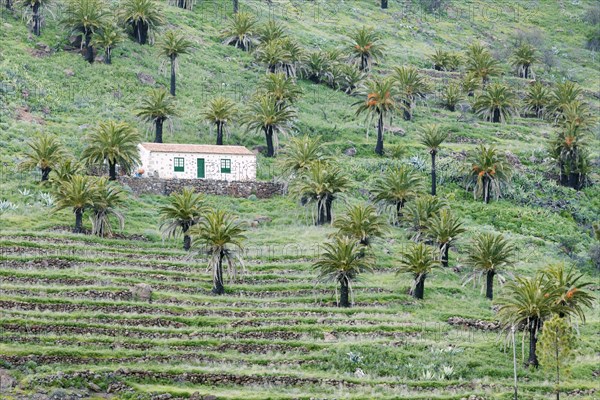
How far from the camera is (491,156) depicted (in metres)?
109

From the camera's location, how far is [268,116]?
113m

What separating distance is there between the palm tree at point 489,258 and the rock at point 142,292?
23.2 meters

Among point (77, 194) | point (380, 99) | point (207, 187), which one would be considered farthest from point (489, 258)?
point (380, 99)

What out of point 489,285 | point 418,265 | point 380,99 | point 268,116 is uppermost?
point 380,99

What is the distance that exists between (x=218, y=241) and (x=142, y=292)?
630 centimetres

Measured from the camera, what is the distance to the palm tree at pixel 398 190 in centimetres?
10025

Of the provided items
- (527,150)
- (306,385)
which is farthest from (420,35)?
(306,385)

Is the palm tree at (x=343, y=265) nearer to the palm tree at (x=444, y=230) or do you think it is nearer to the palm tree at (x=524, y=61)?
the palm tree at (x=444, y=230)

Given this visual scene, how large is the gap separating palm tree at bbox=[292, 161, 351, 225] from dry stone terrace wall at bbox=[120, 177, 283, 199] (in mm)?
7663

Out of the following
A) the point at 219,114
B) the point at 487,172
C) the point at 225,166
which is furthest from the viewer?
the point at 219,114

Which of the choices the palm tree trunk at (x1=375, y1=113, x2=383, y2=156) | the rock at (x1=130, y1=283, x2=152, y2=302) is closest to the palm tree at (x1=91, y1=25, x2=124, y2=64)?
the palm tree trunk at (x1=375, y1=113, x2=383, y2=156)

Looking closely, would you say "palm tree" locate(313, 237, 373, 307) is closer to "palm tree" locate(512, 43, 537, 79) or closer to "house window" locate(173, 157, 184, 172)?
"house window" locate(173, 157, 184, 172)

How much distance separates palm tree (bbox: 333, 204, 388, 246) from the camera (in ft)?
298

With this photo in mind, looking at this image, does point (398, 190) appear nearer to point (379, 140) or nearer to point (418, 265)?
point (418, 265)
